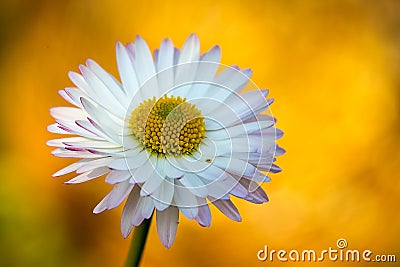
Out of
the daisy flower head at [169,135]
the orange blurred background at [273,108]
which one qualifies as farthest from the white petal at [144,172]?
the orange blurred background at [273,108]

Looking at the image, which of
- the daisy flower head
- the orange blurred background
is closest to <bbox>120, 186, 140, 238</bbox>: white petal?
the daisy flower head

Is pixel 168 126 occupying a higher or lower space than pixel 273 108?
lower

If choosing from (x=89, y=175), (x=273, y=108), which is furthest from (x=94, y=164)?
(x=273, y=108)

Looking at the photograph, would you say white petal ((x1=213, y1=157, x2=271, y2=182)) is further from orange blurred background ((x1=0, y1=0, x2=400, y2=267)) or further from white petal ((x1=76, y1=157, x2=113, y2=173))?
orange blurred background ((x1=0, y1=0, x2=400, y2=267))

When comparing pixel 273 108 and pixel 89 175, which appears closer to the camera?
pixel 89 175

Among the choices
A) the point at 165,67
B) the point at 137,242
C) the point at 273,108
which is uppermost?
the point at 273,108

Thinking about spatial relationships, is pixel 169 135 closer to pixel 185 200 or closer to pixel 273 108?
pixel 185 200
